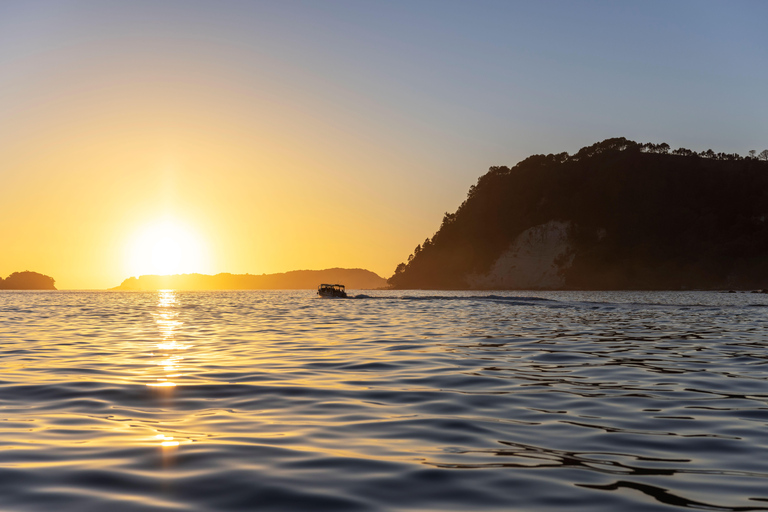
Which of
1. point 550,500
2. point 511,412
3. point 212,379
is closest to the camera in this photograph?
point 550,500

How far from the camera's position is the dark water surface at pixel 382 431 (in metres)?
6.26

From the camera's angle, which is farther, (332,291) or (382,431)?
(332,291)

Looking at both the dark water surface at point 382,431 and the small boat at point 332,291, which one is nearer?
the dark water surface at point 382,431

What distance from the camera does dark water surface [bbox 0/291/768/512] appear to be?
20.5ft

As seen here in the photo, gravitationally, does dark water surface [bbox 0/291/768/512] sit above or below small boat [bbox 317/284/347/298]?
below

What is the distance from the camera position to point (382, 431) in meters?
9.25

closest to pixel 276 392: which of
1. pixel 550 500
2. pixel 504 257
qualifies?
pixel 550 500

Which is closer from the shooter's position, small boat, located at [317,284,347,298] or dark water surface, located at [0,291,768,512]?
dark water surface, located at [0,291,768,512]

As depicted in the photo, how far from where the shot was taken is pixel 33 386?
13.4m

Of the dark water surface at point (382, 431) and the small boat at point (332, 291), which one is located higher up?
the small boat at point (332, 291)

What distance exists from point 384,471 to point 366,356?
1261 cm

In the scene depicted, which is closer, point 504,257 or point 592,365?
point 592,365

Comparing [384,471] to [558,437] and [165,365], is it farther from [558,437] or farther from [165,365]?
[165,365]

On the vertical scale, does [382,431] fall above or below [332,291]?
below
